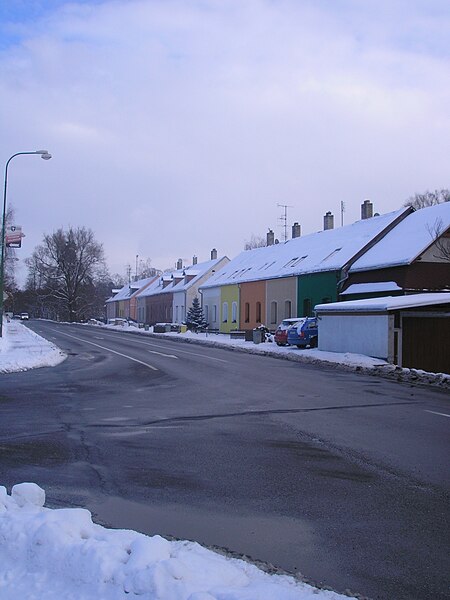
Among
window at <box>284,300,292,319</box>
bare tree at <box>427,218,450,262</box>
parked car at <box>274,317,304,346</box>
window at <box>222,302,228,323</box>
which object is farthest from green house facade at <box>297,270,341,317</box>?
window at <box>222,302,228,323</box>

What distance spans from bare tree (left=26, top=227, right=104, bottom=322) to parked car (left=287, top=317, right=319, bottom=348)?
68490 mm

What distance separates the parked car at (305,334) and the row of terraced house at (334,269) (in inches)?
173

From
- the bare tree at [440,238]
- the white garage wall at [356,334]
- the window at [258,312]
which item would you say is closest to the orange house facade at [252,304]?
the window at [258,312]

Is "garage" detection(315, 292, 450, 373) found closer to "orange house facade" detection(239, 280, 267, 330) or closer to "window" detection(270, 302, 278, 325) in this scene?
"window" detection(270, 302, 278, 325)

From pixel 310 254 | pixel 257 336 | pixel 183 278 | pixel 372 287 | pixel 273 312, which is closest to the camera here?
pixel 372 287

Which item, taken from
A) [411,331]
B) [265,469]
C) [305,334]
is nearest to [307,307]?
[305,334]

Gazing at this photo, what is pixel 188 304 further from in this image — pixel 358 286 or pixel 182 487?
pixel 182 487

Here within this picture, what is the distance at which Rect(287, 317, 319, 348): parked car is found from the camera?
3234 cm

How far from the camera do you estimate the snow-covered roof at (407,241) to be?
109ft

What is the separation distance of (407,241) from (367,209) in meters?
13.3

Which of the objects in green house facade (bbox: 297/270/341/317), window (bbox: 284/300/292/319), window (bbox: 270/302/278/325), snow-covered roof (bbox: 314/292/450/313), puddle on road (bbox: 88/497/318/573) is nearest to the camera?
puddle on road (bbox: 88/497/318/573)

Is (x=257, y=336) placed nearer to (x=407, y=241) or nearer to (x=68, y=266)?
(x=407, y=241)

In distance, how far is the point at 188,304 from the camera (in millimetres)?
71875

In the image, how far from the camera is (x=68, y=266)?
316ft
